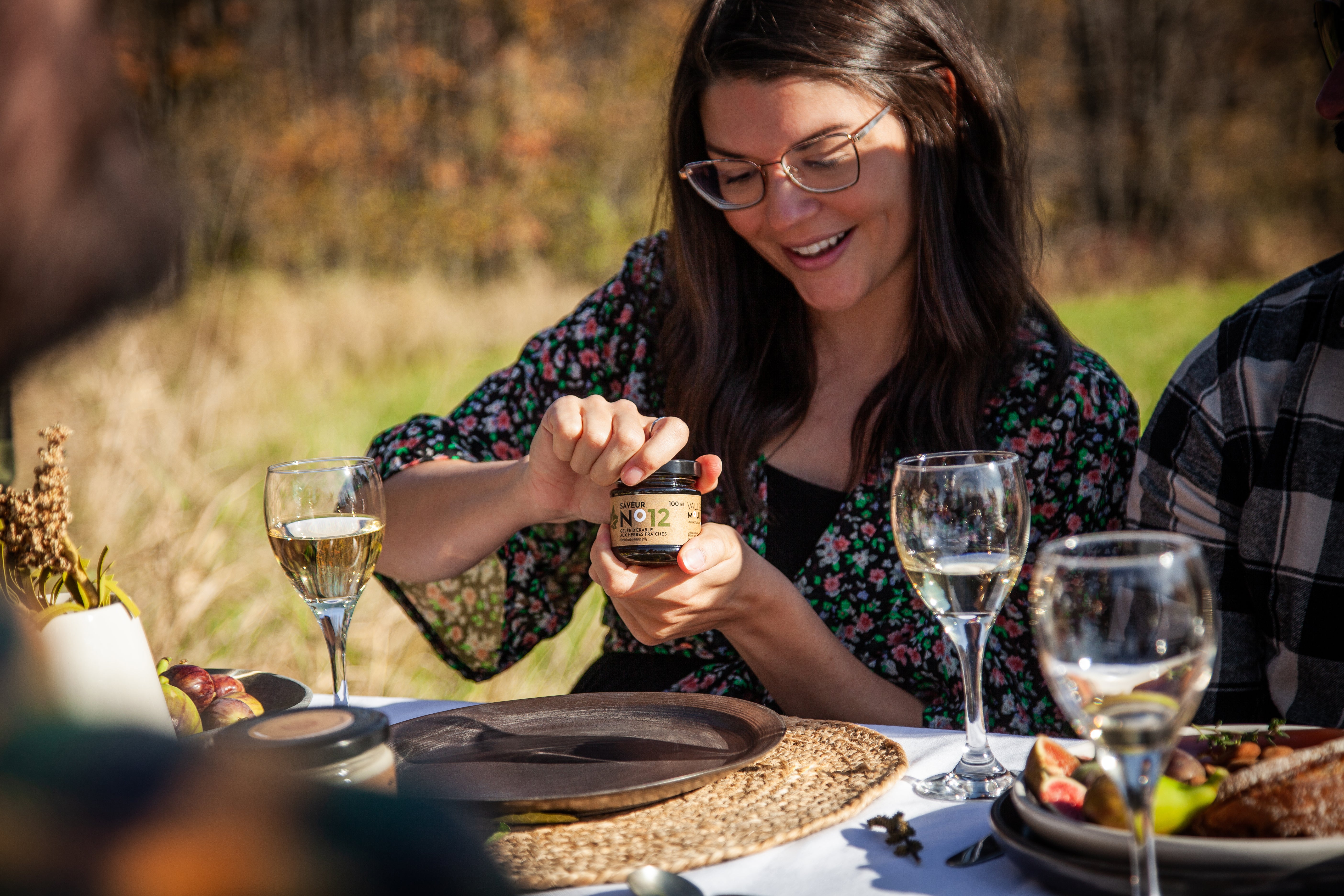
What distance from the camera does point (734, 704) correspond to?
1271 mm

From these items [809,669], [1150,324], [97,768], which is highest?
[1150,324]

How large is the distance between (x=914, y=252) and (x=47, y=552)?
1.50 meters

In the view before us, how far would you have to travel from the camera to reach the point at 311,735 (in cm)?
73

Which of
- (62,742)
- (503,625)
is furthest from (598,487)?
(62,742)

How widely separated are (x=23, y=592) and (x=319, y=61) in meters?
14.0

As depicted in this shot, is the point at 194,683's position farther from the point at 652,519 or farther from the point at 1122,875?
the point at 1122,875

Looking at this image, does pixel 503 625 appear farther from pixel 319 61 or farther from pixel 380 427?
pixel 319 61

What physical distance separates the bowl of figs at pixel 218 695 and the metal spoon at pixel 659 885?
422mm

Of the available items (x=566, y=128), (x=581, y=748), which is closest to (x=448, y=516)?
(x=581, y=748)

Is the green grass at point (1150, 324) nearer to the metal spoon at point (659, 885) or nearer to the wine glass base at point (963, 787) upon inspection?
the wine glass base at point (963, 787)

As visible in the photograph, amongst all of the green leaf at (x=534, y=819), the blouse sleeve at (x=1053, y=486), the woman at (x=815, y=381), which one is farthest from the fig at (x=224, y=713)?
the blouse sleeve at (x=1053, y=486)

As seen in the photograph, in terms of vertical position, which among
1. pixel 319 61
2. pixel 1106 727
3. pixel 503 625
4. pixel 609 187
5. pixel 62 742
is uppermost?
pixel 319 61

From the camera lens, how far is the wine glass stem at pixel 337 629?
123cm

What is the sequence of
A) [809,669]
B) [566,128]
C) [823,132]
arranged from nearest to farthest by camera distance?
1. [809,669]
2. [823,132]
3. [566,128]
